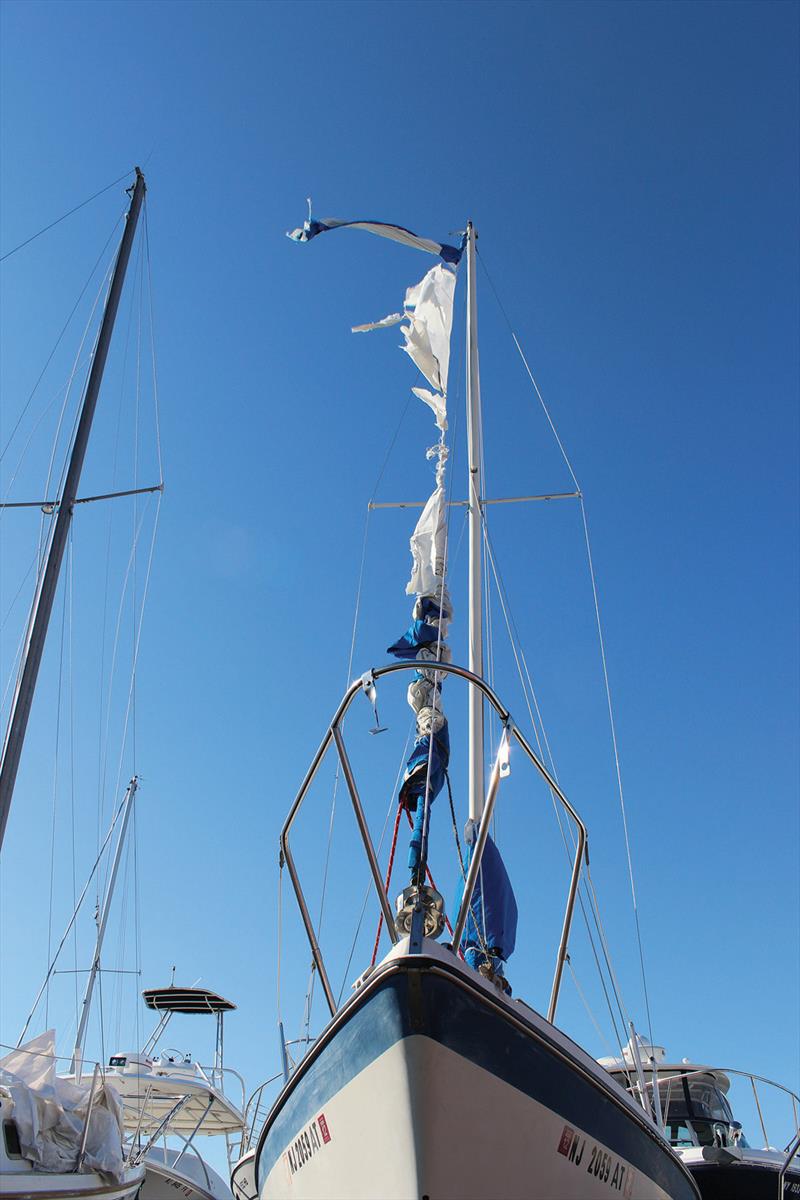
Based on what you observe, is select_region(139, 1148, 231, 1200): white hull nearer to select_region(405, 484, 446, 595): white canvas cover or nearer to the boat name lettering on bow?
the boat name lettering on bow

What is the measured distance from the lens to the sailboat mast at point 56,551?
35.2ft

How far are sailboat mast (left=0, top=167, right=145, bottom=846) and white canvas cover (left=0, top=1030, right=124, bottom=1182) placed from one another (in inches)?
110

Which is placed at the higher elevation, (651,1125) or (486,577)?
(486,577)

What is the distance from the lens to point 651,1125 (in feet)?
21.5

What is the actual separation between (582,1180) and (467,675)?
3327mm

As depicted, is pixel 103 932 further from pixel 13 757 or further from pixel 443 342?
pixel 443 342

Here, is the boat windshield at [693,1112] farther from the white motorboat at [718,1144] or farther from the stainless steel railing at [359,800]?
the stainless steel railing at [359,800]

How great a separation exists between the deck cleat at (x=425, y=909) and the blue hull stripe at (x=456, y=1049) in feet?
2.35

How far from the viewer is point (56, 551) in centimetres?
1259

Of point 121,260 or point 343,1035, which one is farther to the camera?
point 121,260

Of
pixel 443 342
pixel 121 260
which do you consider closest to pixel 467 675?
pixel 443 342

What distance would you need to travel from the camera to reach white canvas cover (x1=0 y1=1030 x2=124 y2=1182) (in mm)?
9680

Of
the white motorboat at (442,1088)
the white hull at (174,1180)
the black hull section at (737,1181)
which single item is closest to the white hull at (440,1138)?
the white motorboat at (442,1088)

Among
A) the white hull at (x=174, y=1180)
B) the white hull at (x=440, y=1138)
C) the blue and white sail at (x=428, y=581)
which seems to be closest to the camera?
the white hull at (x=440, y=1138)
